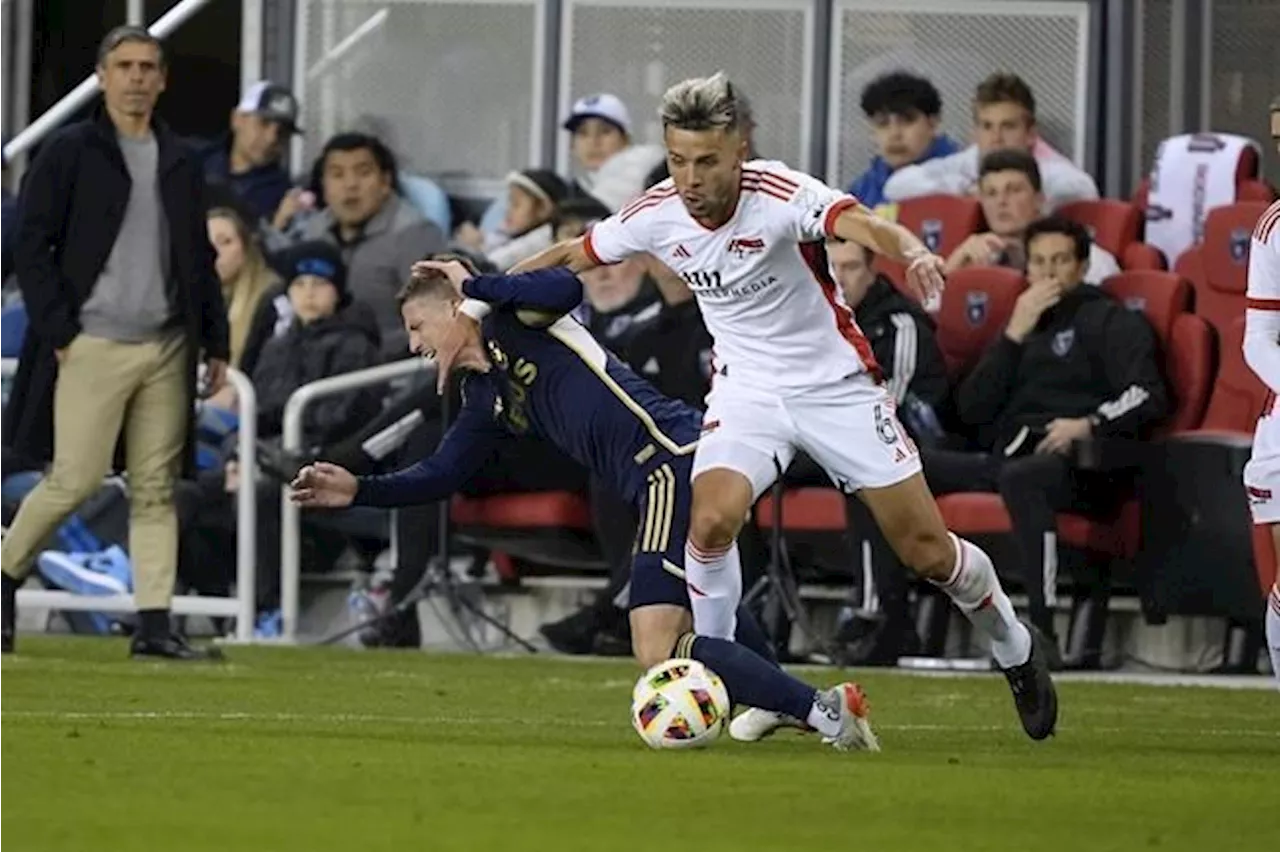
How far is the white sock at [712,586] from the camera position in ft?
37.5

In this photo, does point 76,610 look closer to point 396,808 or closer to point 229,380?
point 229,380

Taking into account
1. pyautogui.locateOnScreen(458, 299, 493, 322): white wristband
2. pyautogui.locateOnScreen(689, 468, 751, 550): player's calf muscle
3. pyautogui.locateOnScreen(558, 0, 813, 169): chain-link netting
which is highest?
pyautogui.locateOnScreen(558, 0, 813, 169): chain-link netting

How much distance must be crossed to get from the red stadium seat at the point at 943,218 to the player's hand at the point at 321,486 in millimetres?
7684

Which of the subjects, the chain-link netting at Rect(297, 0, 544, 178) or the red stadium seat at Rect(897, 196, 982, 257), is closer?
the red stadium seat at Rect(897, 196, 982, 257)

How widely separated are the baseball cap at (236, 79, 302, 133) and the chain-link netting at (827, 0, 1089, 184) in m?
3.02

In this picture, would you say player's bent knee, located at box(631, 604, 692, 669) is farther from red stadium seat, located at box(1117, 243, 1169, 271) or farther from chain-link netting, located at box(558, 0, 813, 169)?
chain-link netting, located at box(558, 0, 813, 169)

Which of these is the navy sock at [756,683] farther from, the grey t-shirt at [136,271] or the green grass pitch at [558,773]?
the grey t-shirt at [136,271]

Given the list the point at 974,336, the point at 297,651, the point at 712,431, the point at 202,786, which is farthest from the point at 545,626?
the point at 202,786

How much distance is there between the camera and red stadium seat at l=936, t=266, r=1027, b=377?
18125mm

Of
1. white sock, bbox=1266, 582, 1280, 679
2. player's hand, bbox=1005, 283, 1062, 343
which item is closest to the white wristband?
white sock, bbox=1266, 582, 1280, 679

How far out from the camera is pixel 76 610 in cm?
1920

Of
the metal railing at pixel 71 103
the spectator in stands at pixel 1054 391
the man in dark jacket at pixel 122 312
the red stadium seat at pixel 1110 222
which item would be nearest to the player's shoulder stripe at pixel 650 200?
the man in dark jacket at pixel 122 312

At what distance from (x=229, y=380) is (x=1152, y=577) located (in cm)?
477

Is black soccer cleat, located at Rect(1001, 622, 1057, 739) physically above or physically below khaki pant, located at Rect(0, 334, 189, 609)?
below
